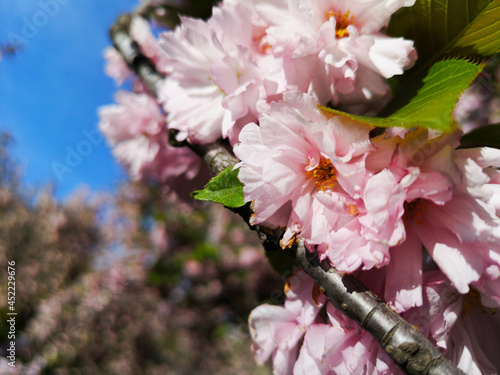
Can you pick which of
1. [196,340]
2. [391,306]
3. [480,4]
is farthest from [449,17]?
[196,340]

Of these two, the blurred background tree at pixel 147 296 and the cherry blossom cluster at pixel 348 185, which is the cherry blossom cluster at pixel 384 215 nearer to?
the cherry blossom cluster at pixel 348 185

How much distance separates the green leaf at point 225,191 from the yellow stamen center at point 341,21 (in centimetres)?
27

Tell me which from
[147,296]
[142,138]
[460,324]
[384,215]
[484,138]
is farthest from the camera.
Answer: [147,296]

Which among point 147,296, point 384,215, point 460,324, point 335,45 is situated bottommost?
point 147,296

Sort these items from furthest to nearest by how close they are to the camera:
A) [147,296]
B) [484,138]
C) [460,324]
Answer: [147,296] → [484,138] → [460,324]

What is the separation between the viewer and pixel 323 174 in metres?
0.52

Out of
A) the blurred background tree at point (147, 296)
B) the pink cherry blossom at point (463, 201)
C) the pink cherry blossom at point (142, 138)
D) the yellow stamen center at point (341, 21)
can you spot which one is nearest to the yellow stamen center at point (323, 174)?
the pink cherry blossom at point (463, 201)

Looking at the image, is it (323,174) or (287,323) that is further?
(287,323)

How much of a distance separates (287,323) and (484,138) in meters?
0.49

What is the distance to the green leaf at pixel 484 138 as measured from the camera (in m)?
0.65

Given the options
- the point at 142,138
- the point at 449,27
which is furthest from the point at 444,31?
the point at 142,138

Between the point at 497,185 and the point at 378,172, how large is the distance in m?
0.15

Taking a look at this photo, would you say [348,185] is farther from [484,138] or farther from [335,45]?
[484,138]

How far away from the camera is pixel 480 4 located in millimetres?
553
